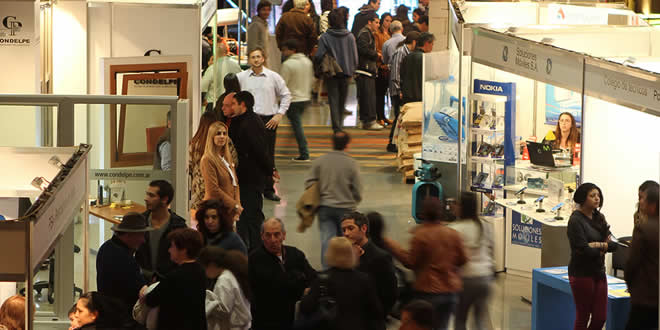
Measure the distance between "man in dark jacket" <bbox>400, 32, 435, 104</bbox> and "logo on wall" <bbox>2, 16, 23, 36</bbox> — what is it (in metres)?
5.95

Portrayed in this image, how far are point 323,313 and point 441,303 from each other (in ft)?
2.97

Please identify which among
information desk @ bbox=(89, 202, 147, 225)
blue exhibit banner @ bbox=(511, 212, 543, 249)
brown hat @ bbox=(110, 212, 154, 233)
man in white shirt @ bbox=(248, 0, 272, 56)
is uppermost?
man in white shirt @ bbox=(248, 0, 272, 56)

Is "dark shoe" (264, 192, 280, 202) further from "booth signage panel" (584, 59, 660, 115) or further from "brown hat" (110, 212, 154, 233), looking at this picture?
"brown hat" (110, 212, 154, 233)

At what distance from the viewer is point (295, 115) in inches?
462

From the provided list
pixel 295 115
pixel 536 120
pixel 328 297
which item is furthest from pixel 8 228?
pixel 295 115

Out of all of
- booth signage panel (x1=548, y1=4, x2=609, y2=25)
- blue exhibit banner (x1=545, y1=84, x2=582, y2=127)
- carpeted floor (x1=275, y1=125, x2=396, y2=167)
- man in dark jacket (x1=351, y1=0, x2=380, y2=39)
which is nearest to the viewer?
blue exhibit banner (x1=545, y1=84, x2=582, y2=127)

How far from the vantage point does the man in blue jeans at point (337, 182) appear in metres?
7.11

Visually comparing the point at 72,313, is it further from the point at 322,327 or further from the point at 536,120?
the point at 536,120

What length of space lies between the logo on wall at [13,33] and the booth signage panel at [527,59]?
3.70 meters

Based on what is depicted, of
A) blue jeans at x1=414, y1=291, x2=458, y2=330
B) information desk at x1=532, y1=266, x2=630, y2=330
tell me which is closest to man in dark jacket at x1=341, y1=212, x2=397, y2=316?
blue jeans at x1=414, y1=291, x2=458, y2=330

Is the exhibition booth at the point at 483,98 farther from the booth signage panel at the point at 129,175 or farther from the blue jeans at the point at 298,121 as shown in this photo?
the booth signage panel at the point at 129,175

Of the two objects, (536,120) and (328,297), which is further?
(536,120)

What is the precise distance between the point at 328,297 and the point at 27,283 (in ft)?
5.16

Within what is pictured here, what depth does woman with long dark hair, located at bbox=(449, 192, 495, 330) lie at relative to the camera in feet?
19.9
